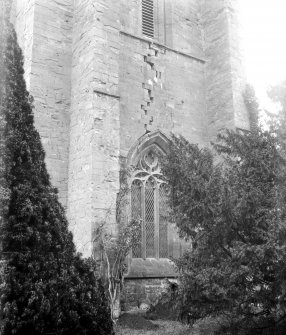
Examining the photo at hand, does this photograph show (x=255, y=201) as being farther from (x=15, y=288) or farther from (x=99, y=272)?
(x=99, y=272)

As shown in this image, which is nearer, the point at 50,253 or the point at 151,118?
the point at 50,253

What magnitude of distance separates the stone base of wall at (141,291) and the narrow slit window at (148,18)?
738cm

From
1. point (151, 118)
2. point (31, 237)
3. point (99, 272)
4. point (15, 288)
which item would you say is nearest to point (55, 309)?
point (15, 288)

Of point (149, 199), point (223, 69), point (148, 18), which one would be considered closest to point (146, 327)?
point (149, 199)

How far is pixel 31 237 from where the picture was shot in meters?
4.73

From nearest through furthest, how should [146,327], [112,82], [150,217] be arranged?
[146,327]
[112,82]
[150,217]

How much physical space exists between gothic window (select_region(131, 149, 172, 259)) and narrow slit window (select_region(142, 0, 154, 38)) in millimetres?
4022

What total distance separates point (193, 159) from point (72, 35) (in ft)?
22.6

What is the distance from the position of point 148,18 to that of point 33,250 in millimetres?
10184

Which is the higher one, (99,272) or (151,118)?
(151,118)

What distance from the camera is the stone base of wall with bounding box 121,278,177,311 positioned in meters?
9.78

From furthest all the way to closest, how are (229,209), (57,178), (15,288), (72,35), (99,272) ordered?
(72,35) → (57,178) → (99,272) → (229,209) → (15,288)

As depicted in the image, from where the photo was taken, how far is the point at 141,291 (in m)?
10.0

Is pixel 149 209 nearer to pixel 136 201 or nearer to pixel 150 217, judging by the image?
pixel 150 217
